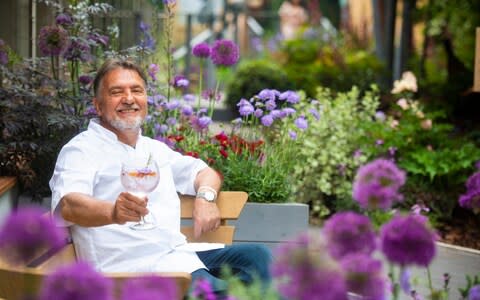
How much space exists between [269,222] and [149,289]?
3.44m

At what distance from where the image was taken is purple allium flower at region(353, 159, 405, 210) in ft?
5.21

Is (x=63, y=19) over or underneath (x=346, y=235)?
over

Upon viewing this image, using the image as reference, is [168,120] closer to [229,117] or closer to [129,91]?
[129,91]

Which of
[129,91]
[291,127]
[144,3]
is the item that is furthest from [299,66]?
[129,91]

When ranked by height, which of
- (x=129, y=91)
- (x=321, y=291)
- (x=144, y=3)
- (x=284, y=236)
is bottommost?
(x=284, y=236)

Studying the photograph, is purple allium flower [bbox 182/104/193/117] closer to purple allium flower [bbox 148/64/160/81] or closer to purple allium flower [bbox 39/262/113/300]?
purple allium flower [bbox 148/64/160/81]

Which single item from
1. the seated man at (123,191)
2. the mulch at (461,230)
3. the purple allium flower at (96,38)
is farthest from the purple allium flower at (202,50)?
the mulch at (461,230)

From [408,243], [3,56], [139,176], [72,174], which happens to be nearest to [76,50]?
[3,56]

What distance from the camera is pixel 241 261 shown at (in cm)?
338

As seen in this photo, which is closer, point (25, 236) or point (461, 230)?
point (25, 236)

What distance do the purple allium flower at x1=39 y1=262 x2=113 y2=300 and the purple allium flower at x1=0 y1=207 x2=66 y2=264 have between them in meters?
0.13

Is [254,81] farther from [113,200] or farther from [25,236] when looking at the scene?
[25,236]

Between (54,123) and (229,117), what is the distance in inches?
285

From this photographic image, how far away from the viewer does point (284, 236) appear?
4.74 m
